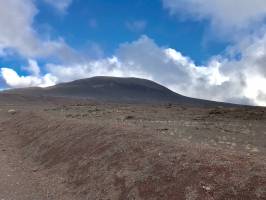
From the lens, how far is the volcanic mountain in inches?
6287

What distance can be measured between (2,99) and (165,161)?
93524 millimetres

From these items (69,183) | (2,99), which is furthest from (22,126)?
(2,99)

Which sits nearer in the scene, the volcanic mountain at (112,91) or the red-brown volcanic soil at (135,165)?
the red-brown volcanic soil at (135,165)

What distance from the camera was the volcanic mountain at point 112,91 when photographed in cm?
15970

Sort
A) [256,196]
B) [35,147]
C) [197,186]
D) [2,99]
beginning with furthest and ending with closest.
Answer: [2,99], [35,147], [197,186], [256,196]

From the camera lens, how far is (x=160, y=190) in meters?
13.8

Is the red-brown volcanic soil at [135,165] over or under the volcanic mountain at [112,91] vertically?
under

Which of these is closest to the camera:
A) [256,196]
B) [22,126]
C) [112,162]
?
[256,196]

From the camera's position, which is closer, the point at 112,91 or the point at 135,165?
the point at 135,165

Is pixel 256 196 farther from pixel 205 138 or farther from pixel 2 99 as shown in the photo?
pixel 2 99

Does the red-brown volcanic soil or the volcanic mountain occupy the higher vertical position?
the volcanic mountain

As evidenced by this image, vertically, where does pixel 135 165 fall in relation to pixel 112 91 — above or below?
below

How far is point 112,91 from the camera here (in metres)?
175

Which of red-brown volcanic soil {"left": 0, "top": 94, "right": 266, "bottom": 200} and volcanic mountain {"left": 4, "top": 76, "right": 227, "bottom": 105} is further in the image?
volcanic mountain {"left": 4, "top": 76, "right": 227, "bottom": 105}
